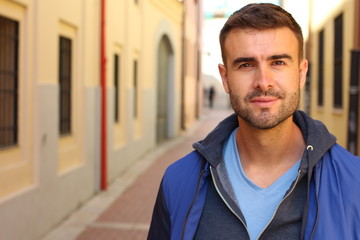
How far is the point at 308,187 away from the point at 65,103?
22.2 ft

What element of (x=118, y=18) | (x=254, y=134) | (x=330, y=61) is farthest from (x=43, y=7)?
(x=330, y=61)

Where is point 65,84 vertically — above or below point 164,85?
below

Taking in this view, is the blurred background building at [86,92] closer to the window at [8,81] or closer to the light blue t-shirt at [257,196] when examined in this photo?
the window at [8,81]

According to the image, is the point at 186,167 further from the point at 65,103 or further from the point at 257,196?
the point at 65,103

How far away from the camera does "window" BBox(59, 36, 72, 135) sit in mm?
8055

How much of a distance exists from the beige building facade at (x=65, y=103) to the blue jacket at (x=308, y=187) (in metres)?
4.05

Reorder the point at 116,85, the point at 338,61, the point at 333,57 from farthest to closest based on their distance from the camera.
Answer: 1. the point at 333,57
2. the point at 338,61
3. the point at 116,85

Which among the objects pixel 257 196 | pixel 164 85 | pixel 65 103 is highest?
pixel 164 85

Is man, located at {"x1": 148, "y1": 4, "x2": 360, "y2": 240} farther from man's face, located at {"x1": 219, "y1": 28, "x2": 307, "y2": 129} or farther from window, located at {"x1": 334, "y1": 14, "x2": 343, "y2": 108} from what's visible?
window, located at {"x1": 334, "y1": 14, "x2": 343, "y2": 108}

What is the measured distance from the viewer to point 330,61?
12.9 m

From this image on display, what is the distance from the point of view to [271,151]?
2018 millimetres

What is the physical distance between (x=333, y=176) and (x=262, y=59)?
1.49 feet

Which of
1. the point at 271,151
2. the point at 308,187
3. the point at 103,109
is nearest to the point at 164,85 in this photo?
the point at 103,109

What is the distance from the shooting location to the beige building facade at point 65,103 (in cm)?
624
